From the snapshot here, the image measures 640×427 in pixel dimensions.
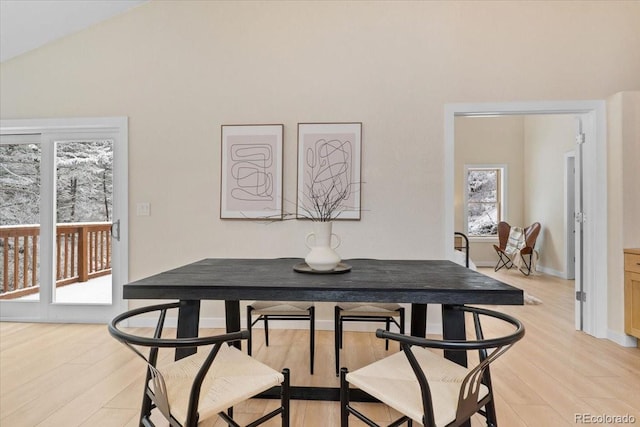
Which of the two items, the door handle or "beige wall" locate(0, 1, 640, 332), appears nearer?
"beige wall" locate(0, 1, 640, 332)

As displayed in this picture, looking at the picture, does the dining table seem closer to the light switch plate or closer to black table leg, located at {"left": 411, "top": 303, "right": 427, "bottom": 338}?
black table leg, located at {"left": 411, "top": 303, "right": 427, "bottom": 338}

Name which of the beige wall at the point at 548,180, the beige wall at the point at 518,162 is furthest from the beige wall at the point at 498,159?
the beige wall at the point at 548,180

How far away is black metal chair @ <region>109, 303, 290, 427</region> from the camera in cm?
104

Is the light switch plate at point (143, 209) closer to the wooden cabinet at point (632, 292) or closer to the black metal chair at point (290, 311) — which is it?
→ the black metal chair at point (290, 311)

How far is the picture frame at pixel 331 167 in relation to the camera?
322 cm

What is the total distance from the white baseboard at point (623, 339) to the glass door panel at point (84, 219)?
4.61m

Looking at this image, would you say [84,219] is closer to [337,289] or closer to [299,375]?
[299,375]

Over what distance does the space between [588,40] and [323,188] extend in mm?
2716

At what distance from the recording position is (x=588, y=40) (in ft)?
10.2

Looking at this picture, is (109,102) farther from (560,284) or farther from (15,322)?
(560,284)

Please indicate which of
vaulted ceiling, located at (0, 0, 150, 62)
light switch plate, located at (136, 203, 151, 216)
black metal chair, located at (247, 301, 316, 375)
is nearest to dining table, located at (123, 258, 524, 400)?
black metal chair, located at (247, 301, 316, 375)

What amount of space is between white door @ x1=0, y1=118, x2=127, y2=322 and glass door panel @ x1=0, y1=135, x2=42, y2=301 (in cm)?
1

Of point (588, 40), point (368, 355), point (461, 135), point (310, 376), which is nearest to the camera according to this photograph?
point (310, 376)

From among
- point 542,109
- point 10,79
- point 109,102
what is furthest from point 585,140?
point 10,79
